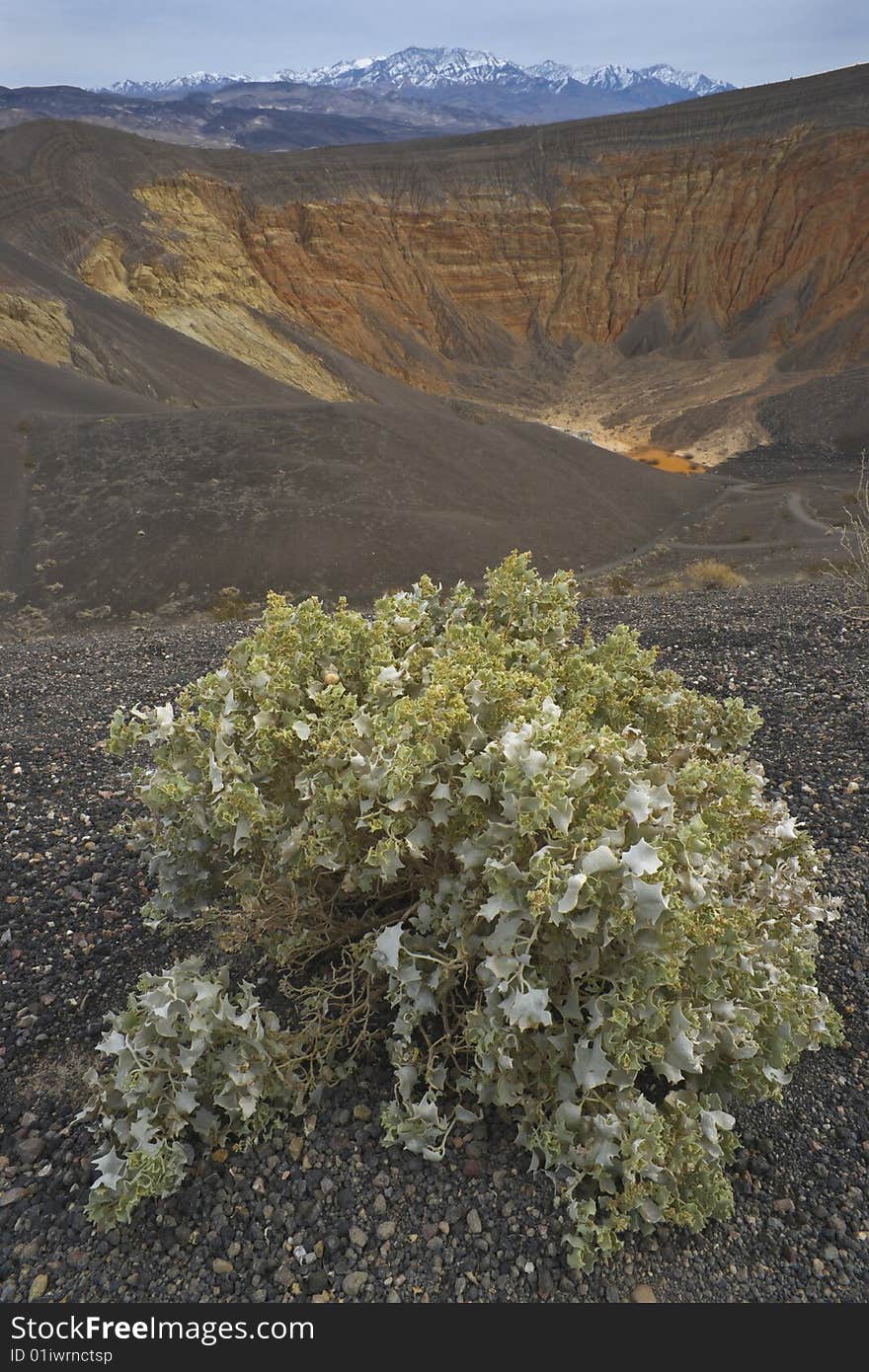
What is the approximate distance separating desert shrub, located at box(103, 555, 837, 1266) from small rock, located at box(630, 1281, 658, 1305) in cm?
16

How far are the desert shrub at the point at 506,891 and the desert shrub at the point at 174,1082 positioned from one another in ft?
0.33

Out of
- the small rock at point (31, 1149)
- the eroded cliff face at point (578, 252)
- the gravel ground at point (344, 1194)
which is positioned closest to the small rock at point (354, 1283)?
the gravel ground at point (344, 1194)

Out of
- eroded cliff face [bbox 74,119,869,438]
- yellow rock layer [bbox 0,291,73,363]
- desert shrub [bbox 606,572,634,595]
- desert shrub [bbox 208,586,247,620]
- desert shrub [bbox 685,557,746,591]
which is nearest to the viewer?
desert shrub [bbox 685,557,746,591]


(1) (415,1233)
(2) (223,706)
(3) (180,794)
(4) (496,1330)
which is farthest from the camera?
(2) (223,706)

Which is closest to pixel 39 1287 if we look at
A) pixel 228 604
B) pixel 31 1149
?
pixel 31 1149

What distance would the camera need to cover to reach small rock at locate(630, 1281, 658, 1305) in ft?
8.10

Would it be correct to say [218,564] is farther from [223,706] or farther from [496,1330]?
[496,1330]

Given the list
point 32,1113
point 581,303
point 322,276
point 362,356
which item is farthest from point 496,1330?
point 581,303

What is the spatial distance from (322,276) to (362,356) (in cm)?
582

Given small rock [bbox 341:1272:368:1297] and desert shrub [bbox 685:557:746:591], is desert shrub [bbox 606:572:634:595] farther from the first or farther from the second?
small rock [bbox 341:1272:368:1297]

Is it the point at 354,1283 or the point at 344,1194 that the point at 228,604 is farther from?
the point at 354,1283

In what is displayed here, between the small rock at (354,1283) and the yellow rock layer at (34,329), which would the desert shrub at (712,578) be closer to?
the small rock at (354,1283)

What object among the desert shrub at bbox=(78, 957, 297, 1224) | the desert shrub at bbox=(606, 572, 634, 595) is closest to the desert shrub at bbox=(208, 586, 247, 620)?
the desert shrub at bbox=(606, 572, 634, 595)

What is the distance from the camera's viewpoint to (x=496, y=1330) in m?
2.32
